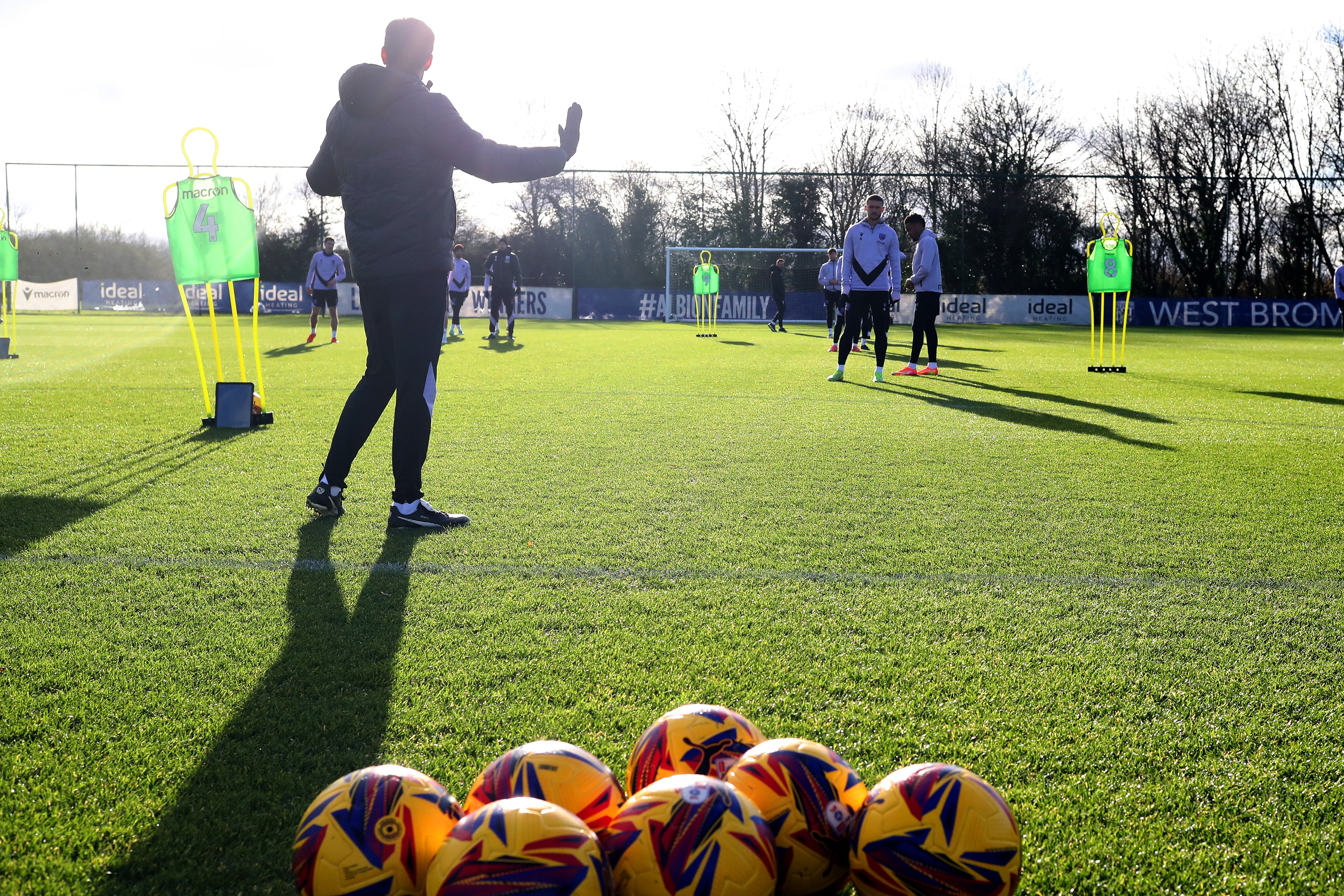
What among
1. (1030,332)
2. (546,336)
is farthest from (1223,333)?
(546,336)

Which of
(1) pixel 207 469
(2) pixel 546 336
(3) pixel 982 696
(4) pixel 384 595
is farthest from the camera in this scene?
(2) pixel 546 336

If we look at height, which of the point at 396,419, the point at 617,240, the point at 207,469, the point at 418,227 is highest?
the point at 617,240

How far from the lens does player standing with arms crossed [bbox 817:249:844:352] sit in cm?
1886

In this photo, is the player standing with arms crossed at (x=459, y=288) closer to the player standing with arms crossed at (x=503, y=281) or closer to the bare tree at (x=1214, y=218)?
the player standing with arms crossed at (x=503, y=281)

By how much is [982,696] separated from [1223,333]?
29080 mm

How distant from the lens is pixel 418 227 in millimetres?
3977

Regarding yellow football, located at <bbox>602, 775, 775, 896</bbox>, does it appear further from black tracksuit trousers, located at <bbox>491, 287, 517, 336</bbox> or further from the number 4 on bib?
black tracksuit trousers, located at <bbox>491, 287, 517, 336</bbox>

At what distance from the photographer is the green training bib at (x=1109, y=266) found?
1240 centimetres

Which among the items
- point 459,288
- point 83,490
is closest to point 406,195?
point 83,490

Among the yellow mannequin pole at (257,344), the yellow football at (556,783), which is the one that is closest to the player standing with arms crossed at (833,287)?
the yellow mannequin pole at (257,344)

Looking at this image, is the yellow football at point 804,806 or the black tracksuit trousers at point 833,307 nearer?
the yellow football at point 804,806

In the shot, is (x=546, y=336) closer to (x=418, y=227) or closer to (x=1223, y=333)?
(x=418, y=227)

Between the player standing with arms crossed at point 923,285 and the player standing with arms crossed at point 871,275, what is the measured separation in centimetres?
63

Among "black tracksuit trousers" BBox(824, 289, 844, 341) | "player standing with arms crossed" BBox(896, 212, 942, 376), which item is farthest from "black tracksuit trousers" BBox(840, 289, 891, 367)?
"black tracksuit trousers" BBox(824, 289, 844, 341)
